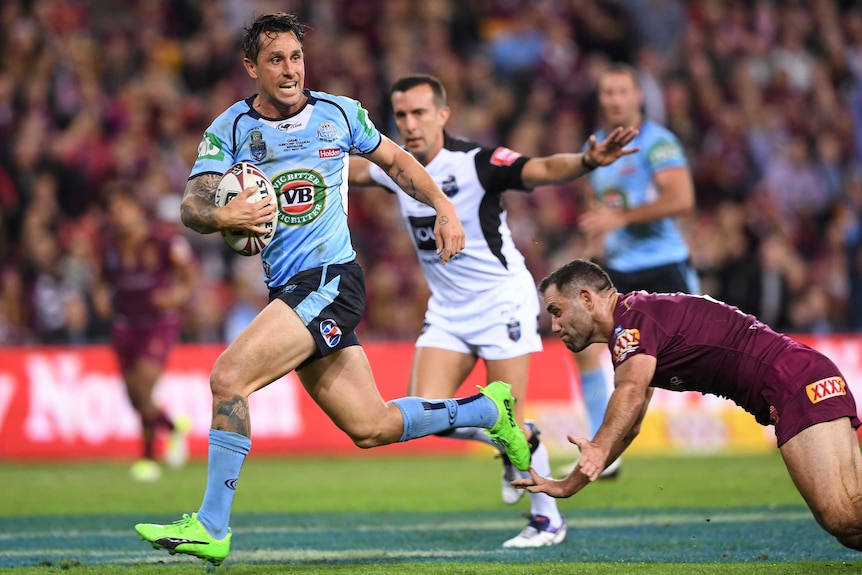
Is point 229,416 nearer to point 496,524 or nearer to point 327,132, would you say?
point 327,132

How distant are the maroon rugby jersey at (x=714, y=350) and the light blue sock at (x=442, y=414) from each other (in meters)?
1.17

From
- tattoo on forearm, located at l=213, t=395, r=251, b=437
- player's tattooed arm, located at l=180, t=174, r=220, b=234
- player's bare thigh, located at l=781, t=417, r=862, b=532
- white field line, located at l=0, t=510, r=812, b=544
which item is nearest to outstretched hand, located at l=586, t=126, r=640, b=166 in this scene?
player's bare thigh, located at l=781, t=417, r=862, b=532

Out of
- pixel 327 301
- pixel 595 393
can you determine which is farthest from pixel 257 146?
pixel 595 393

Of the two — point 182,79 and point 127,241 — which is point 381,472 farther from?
point 182,79

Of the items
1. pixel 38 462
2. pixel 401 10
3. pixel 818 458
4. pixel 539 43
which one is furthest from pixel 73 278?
pixel 818 458

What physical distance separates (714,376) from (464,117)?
1254cm

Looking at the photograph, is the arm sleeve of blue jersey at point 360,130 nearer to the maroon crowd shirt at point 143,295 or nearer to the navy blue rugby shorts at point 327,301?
the navy blue rugby shorts at point 327,301

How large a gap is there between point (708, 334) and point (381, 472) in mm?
7225

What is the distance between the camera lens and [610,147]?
7309 millimetres

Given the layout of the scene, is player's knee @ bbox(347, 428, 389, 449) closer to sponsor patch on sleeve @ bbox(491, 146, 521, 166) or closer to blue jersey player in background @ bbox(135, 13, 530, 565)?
blue jersey player in background @ bbox(135, 13, 530, 565)

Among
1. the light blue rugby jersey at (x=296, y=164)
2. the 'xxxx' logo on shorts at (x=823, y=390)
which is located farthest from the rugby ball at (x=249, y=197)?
the 'xxxx' logo on shorts at (x=823, y=390)

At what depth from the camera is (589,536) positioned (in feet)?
25.6

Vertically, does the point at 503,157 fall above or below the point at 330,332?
above

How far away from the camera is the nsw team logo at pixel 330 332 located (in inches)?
248
